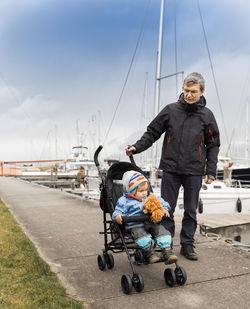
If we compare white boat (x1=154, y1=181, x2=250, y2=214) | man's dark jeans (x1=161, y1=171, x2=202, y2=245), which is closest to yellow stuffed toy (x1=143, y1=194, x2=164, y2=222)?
man's dark jeans (x1=161, y1=171, x2=202, y2=245)

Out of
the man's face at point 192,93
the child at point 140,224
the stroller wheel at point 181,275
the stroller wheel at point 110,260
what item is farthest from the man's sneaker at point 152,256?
the man's face at point 192,93

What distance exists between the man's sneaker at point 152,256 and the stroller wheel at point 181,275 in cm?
24

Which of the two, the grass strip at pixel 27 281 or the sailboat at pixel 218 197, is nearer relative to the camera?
the grass strip at pixel 27 281

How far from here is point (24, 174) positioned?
41.2m

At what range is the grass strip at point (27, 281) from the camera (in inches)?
112

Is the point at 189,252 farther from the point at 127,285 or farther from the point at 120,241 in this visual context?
the point at 127,285

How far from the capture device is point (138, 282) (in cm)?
301

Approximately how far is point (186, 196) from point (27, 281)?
2197mm

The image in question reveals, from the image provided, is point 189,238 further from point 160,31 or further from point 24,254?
point 160,31

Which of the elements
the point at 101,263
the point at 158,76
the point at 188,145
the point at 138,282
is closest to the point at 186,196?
the point at 188,145

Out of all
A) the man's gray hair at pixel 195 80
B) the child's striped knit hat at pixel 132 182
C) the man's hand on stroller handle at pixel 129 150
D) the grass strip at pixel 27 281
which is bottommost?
the grass strip at pixel 27 281

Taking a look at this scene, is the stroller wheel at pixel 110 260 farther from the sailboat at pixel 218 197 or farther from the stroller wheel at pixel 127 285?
the sailboat at pixel 218 197

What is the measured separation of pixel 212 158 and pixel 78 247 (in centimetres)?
235

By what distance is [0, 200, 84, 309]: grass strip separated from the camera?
284 cm
